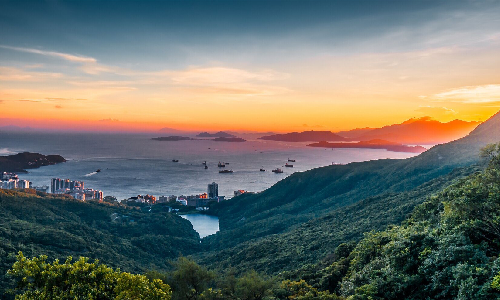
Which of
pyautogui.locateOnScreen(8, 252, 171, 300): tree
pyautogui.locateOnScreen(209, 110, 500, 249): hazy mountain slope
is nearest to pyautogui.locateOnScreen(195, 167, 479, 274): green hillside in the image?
pyautogui.locateOnScreen(209, 110, 500, 249): hazy mountain slope

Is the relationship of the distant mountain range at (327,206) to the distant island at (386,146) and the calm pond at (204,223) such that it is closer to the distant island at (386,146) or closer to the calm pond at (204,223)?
the calm pond at (204,223)

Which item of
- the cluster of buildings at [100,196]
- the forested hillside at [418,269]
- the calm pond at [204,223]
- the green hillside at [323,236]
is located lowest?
the calm pond at [204,223]

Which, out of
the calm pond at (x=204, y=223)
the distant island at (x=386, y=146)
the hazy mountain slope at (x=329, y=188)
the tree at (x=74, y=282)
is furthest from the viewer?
the distant island at (x=386, y=146)

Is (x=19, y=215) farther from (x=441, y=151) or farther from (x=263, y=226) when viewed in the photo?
(x=441, y=151)

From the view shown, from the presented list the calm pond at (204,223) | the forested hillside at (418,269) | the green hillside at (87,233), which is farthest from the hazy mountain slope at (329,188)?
the forested hillside at (418,269)

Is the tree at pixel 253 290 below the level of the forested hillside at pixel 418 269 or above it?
below

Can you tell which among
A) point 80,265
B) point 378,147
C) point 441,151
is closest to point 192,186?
point 441,151
